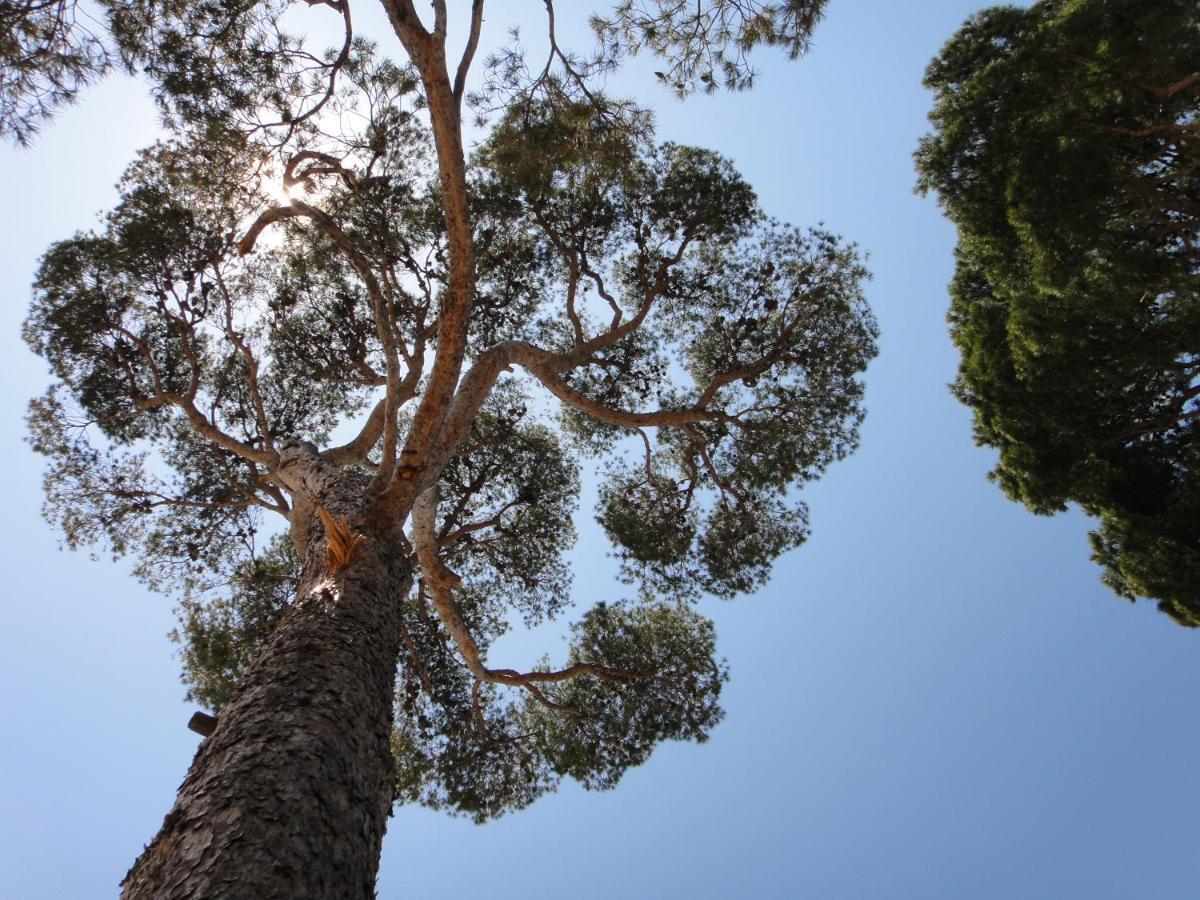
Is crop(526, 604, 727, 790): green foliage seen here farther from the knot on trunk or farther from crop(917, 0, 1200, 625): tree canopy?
crop(917, 0, 1200, 625): tree canopy

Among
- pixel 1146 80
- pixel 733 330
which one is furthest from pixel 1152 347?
pixel 733 330

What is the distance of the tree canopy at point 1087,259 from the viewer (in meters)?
7.03

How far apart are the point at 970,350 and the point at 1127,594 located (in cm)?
370

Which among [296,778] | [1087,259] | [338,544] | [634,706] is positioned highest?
[1087,259]

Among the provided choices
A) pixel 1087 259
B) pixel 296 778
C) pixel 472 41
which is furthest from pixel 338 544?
pixel 1087 259

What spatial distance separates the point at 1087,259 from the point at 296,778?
26.7ft

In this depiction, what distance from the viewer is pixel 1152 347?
8.08 metres

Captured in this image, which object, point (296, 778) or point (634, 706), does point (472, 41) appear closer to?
point (296, 778)

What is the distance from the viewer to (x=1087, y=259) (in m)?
7.12

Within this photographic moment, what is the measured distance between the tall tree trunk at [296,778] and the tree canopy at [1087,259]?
293 inches

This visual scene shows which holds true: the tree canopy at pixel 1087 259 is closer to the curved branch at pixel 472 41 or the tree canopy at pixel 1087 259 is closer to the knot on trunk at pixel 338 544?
the curved branch at pixel 472 41

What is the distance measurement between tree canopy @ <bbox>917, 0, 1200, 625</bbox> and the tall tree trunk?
7452 mm

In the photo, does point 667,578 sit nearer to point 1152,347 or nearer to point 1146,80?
point 1152,347

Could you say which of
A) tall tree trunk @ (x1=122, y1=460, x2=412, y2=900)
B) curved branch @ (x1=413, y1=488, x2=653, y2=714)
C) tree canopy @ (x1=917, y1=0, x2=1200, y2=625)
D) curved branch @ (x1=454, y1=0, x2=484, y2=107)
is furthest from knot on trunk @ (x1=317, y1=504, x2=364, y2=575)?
tree canopy @ (x1=917, y1=0, x2=1200, y2=625)
